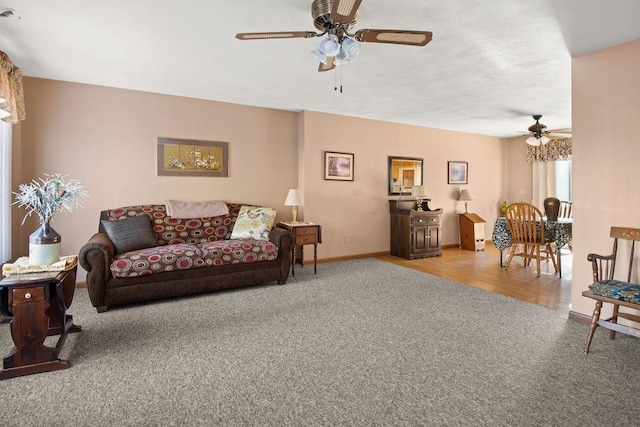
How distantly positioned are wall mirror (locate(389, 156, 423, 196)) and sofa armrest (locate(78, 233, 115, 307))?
4.55 metres

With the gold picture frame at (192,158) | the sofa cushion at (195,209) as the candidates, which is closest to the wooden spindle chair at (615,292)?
the sofa cushion at (195,209)

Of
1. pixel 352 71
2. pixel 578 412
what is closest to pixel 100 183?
pixel 352 71

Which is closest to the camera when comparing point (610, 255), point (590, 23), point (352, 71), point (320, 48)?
point (320, 48)

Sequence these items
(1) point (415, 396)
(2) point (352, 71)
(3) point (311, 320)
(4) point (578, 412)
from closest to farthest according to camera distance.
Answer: (4) point (578, 412) < (1) point (415, 396) < (3) point (311, 320) < (2) point (352, 71)

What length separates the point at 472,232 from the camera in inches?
259

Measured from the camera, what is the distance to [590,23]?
7.95 feet

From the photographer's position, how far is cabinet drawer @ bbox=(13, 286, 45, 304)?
6.84 feet

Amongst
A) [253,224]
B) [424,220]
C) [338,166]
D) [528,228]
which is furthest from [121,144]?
[528,228]

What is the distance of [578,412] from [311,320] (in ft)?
6.17

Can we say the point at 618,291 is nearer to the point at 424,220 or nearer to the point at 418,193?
the point at 424,220

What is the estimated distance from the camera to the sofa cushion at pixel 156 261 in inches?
126

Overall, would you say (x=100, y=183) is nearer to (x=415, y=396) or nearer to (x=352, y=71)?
(x=352, y=71)

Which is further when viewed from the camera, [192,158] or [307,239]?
[307,239]

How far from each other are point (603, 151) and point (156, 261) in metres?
4.27
